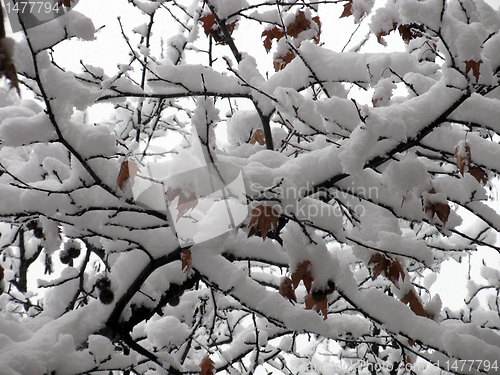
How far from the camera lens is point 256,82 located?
6.92 feet

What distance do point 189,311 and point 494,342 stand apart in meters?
2.78

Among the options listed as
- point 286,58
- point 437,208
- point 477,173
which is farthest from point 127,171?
point 477,173

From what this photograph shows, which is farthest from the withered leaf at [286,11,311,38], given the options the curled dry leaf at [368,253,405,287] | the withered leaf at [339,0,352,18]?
the curled dry leaf at [368,253,405,287]

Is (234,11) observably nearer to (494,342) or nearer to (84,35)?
(84,35)

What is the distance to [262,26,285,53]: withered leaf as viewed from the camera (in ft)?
8.43

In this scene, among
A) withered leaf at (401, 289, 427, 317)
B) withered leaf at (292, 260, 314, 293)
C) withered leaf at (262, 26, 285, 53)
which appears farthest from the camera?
withered leaf at (262, 26, 285, 53)

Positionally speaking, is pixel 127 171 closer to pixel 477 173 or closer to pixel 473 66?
pixel 473 66

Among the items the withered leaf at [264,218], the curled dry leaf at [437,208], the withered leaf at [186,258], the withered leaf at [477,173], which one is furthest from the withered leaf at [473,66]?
the withered leaf at [186,258]

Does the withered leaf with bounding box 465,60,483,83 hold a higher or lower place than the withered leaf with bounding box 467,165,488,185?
higher

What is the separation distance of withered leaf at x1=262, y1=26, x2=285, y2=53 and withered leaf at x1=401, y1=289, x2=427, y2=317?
2.04m

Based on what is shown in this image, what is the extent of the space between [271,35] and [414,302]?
84.4 inches

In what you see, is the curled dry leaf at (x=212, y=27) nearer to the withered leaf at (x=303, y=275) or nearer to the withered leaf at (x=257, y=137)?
the withered leaf at (x=257, y=137)

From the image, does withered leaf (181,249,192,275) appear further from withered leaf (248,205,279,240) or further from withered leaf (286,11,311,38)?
withered leaf (286,11,311,38)

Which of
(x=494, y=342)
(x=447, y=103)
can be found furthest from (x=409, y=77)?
(x=494, y=342)
